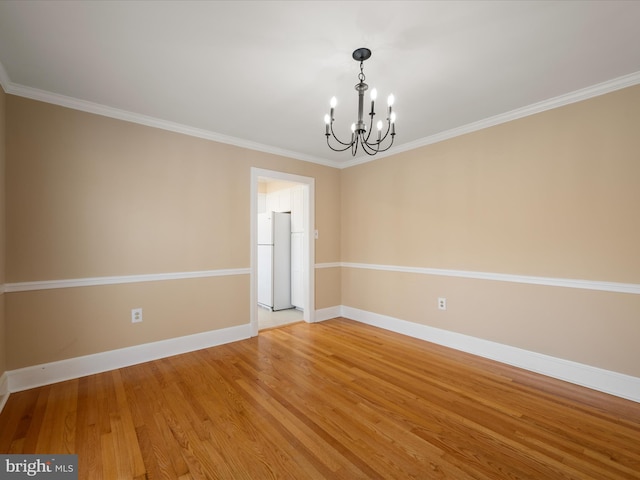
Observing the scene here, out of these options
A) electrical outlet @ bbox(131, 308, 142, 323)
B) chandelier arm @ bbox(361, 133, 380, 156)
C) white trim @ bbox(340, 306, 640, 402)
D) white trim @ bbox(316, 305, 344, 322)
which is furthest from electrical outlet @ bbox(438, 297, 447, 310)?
electrical outlet @ bbox(131, 308, 142, 323)

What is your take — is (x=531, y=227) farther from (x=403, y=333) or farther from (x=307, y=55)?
(x=307, y=55)

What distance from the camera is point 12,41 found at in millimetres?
1885

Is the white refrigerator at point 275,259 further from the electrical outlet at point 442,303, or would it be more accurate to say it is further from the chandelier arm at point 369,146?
the electrical outlet at point 442,303

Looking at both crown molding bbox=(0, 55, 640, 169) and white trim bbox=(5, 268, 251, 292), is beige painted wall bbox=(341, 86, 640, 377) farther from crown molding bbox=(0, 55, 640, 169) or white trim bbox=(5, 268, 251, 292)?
white trim bbox=(5, 268, 251, 292)

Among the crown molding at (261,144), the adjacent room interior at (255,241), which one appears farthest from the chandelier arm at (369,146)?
the crown molding at (261,144)

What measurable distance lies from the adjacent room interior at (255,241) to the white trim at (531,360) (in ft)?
0.06

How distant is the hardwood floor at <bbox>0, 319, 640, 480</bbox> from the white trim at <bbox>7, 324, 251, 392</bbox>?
0.09 m

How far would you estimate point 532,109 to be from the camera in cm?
281

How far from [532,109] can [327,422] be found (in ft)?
10.9

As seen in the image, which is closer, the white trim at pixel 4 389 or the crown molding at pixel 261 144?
the white trim at pixel 4 389

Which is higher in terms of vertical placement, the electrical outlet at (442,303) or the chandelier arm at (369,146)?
the chandelier arm at (369,146)

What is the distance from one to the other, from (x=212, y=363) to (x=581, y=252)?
11.9ft

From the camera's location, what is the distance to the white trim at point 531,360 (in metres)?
2.37

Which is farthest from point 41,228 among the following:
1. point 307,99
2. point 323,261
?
point 323,261
